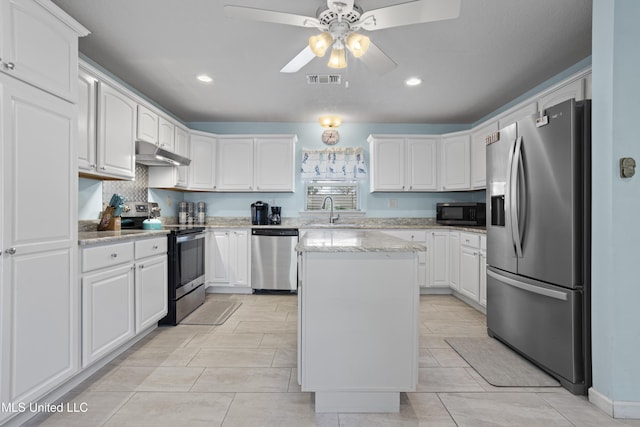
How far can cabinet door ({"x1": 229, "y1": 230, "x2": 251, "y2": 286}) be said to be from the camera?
4219 mm

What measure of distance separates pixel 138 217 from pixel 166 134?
101cm

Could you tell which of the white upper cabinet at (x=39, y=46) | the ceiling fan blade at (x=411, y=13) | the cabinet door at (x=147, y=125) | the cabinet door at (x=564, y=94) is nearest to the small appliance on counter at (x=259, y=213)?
the cabinet door at (x=147, y=125)

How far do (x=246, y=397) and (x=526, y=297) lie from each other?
6.59ft

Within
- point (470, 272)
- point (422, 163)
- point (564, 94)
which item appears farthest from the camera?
point (422, 163)

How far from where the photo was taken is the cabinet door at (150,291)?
2.52m

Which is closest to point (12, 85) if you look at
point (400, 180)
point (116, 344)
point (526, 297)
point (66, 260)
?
point (66, 260)

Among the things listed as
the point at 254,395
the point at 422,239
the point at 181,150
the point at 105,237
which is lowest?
the point at 254,395

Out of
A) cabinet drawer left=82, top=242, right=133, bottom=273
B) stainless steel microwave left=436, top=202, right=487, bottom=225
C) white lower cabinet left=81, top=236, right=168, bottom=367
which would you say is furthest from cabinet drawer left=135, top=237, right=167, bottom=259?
stainless steel microwave left=436, top=202, right=487, bottom=225

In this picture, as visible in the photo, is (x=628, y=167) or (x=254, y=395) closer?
(x=628, y=167)

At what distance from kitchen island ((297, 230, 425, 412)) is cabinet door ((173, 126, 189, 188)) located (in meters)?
2.94

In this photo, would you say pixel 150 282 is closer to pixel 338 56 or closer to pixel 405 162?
pixel 338 56

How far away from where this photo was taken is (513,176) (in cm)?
232

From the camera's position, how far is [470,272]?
11.9 feet

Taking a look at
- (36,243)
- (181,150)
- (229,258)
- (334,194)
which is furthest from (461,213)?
(36,243)
